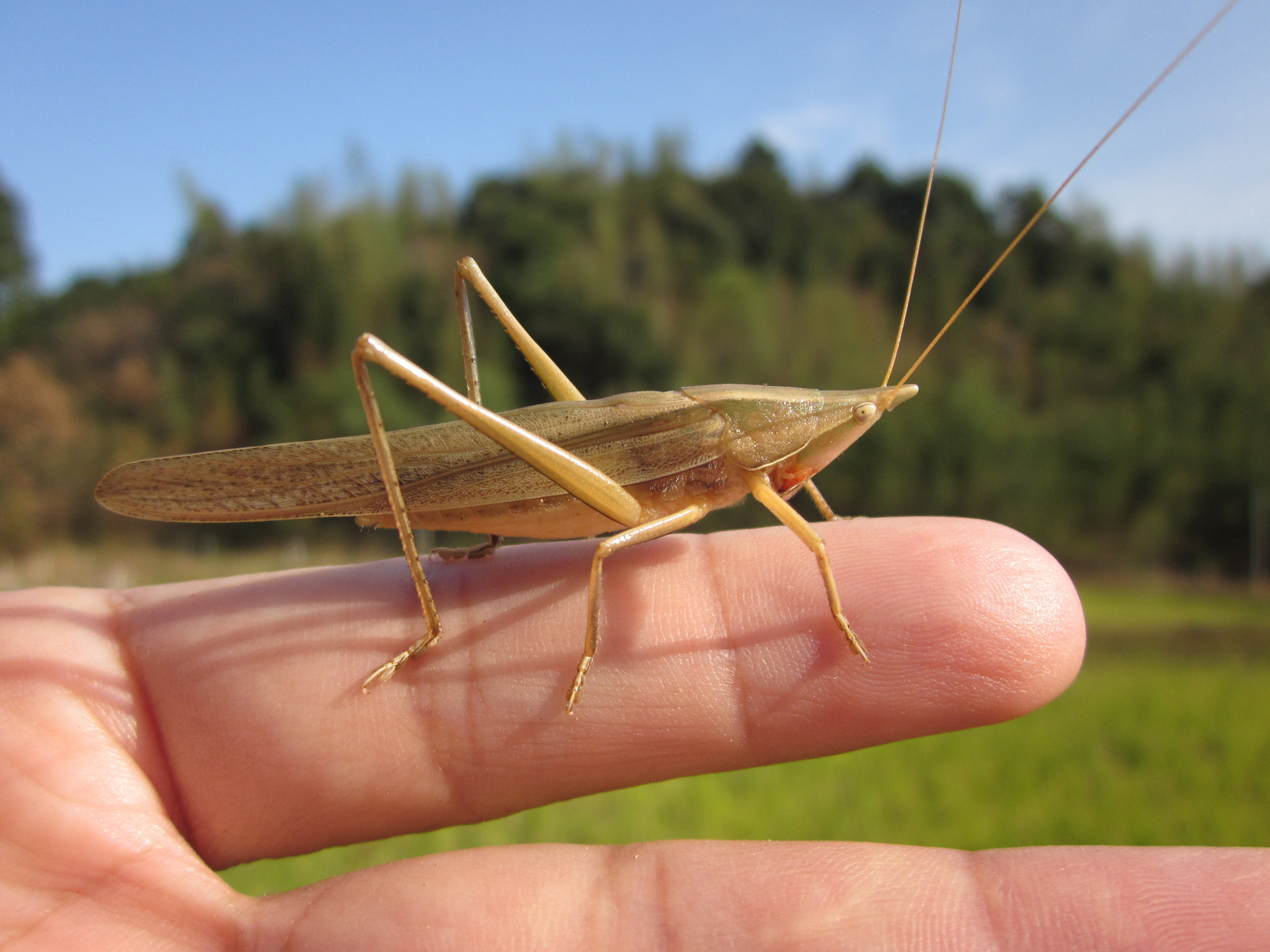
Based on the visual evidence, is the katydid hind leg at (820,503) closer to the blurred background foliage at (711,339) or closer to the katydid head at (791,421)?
the katydid head at (791,421)

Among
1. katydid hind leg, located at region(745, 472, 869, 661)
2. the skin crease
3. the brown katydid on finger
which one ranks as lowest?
the skin crease

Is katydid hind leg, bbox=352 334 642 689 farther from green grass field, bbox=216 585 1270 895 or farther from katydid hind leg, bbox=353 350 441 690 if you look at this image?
green grass field, bbox=216 585 1270 895

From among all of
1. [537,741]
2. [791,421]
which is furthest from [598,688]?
[791,421]

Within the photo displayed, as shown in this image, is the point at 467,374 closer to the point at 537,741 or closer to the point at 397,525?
the point at 397,525

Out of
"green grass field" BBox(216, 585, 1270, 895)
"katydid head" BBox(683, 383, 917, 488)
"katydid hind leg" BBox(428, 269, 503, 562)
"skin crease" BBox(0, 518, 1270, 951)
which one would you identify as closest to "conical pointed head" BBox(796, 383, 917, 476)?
"katydid head" BBox(683, 383, 917, 488)

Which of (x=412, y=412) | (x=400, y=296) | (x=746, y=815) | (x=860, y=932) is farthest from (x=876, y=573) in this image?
(x=400, y=296)

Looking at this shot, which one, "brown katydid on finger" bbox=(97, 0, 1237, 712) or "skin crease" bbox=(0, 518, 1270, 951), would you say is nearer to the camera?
"skin crease" bbox=(0, 518, 1270, 951)

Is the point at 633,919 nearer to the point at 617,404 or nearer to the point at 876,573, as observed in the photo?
the point at 876,573
